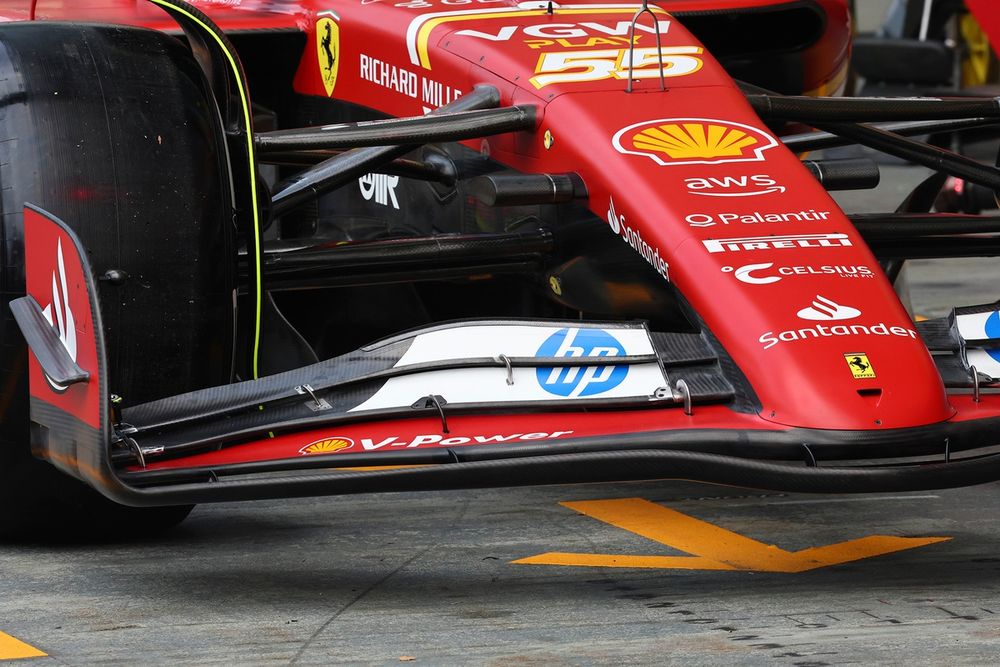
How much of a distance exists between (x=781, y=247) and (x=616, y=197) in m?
0.44

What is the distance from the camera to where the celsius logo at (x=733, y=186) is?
13.0 ft

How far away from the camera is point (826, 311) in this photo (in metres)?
3.66

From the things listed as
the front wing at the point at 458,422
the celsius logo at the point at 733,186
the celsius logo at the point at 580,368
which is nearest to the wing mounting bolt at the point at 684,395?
the front wing at the point at 458,422

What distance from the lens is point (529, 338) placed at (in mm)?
3713

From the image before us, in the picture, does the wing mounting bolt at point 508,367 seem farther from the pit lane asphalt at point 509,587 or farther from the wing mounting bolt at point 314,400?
the pit lane asphalt at point 509,587

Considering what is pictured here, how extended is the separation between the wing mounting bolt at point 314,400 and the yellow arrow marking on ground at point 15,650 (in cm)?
74

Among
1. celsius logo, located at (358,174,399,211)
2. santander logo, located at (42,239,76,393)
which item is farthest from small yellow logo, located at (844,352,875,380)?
celsius logo, located at (358,174,399,211)

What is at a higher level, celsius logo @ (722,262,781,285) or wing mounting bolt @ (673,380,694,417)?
celsius logo @ (722,262,781,285)

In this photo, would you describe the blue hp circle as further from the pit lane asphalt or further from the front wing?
the pit lane asphalt

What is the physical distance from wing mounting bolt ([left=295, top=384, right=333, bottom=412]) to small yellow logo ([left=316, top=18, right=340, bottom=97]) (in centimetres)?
176

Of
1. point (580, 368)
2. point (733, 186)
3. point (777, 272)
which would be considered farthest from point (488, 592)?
point (733, 186)

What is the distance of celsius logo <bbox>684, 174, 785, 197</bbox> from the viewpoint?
156 inches

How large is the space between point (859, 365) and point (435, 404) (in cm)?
88

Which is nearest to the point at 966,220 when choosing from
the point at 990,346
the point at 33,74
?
the point at 990,346
